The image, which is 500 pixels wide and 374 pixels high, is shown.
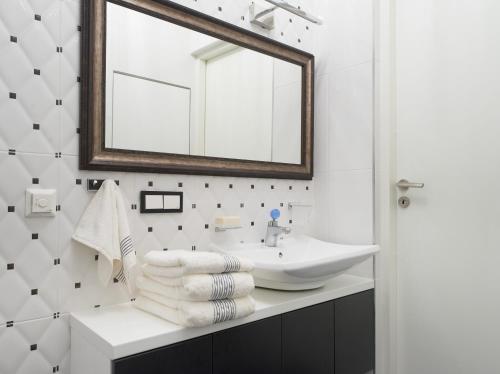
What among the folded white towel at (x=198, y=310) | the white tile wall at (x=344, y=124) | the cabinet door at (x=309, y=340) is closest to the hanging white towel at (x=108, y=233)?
the folded white towel at (x=198, y=310)

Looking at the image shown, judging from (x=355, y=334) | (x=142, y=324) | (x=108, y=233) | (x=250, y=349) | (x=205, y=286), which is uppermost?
(x=108, y=233)

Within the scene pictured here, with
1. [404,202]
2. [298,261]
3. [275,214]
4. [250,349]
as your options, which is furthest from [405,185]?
[250,349]

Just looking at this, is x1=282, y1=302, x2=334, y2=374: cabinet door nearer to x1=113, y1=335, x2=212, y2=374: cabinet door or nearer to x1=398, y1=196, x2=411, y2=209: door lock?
x1=113, y1=335, x2=212, y2=374: cabinet door

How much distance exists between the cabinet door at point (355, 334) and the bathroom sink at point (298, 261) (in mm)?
172

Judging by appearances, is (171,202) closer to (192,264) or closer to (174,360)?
(192,264)

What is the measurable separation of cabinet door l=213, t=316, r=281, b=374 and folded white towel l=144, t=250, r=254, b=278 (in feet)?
0.62

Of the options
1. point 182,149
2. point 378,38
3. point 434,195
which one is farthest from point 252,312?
point 378,38

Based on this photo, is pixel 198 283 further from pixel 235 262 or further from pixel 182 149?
pixel 182 149

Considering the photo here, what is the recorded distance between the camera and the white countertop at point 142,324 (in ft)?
3.03

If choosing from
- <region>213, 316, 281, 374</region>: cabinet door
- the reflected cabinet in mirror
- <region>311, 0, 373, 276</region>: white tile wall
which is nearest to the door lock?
<region>311, 0, 373, 276</region>: white tile wall

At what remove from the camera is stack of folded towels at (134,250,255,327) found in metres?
0.99

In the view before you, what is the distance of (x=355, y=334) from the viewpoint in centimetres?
152

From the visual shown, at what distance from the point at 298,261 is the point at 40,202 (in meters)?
0.80

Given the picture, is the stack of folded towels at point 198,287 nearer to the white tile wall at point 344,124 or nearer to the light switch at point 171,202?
the light switch at point 171,202
